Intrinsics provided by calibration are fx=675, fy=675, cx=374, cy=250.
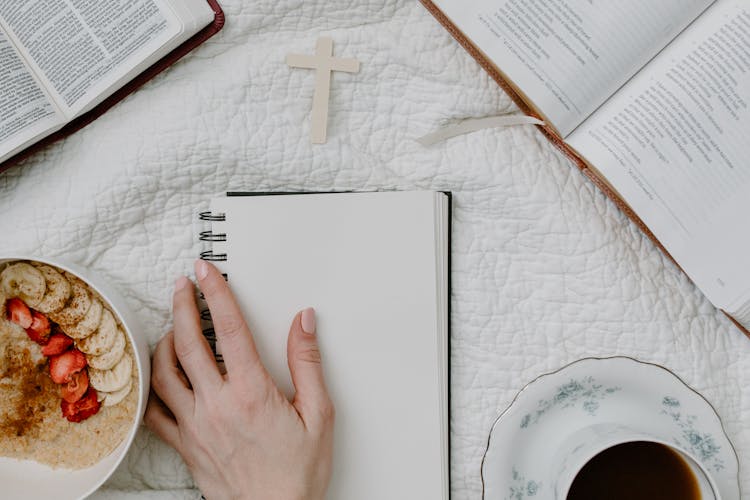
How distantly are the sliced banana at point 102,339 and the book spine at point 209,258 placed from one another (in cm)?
9

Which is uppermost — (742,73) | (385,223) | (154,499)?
(742,73)

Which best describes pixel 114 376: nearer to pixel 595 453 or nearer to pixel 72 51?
pixel 72 51

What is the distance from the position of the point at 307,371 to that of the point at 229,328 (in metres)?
0.09

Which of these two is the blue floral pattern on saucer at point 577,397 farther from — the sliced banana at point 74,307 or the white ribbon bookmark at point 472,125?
the sliced banana at point 74,307

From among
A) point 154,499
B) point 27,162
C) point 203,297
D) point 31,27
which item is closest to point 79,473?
point 154,499

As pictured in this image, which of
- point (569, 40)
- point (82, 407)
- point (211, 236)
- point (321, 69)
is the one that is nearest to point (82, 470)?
point (82, 407)

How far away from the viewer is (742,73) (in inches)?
24.3

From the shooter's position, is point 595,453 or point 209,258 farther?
point 209,258

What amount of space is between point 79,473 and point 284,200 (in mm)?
345

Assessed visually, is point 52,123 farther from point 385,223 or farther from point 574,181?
point 574,181

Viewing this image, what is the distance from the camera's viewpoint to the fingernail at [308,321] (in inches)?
27.1

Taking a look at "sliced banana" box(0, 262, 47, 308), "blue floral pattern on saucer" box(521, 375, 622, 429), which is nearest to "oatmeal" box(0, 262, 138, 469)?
"sliced banana" box(0, 262, 47, 308)

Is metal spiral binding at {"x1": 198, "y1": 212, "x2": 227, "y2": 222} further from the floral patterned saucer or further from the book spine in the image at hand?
the floral patterned saucer

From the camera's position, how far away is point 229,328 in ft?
2.19
